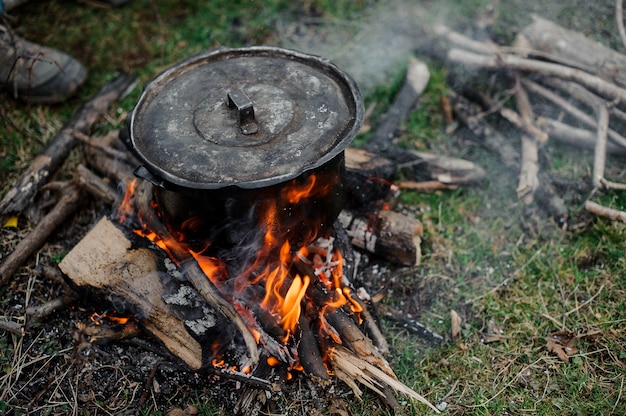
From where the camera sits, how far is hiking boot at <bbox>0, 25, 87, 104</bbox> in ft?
15.0

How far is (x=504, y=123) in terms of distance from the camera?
4555 millimetres

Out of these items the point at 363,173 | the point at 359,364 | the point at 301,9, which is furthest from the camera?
the point at 301,9

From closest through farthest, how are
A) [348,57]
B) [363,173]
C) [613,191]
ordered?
[363,173] → [613,191] → [348,57]

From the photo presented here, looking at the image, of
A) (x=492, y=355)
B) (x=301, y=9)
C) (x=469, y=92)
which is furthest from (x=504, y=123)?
(x=301, y=9)

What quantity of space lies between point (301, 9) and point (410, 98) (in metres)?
2.15

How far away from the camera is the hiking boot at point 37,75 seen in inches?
180

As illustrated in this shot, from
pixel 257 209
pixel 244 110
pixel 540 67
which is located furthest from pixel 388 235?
pixel 540 67

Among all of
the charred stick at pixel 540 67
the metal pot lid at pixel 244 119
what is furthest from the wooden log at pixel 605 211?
the metal pot lid at pixel 244 119

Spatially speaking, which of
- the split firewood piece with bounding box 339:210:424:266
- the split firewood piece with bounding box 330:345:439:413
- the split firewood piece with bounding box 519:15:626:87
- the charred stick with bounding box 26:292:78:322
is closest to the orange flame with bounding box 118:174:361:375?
the split firewood piece with bounding box 330:345:439:413

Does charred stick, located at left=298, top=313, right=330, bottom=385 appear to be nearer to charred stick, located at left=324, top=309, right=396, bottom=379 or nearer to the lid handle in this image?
charred stick, located at left=324, top=309, right=396, bottom=379

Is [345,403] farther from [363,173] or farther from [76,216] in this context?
[76,216]

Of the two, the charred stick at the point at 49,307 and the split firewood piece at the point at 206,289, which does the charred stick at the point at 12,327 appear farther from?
the split firewood piece at the point at 206,289

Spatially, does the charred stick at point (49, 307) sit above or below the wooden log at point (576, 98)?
below

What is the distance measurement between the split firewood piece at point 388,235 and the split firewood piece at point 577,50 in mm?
2295
